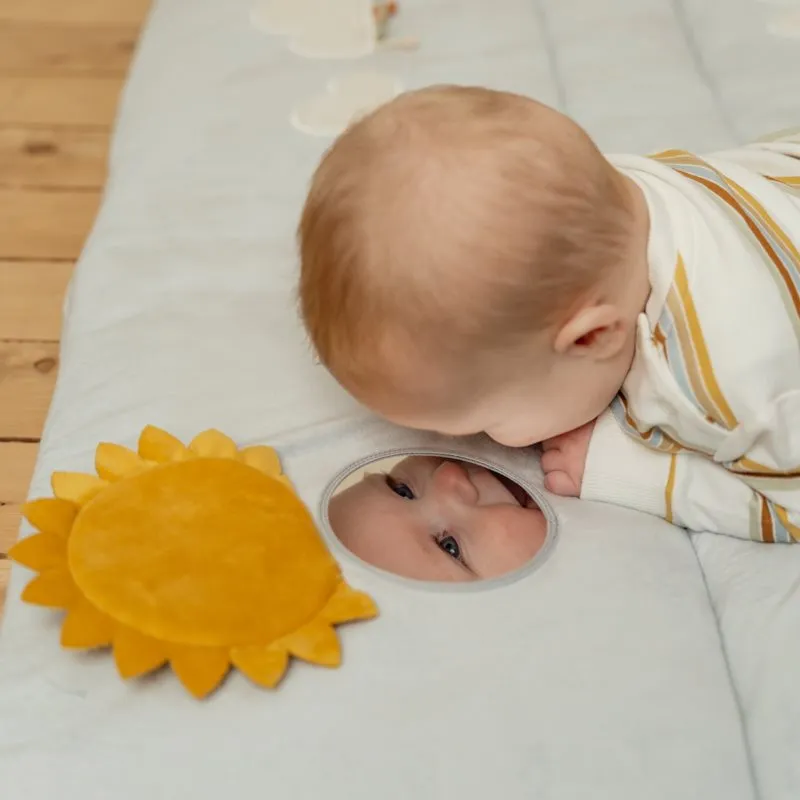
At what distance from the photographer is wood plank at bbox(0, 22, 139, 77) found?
68.0 inches

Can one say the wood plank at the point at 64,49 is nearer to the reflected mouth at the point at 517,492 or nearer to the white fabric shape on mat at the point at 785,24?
the white fabric shape on mat at the point at 785,24

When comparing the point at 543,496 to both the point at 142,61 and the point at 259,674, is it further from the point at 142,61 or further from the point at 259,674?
the point at 142,61

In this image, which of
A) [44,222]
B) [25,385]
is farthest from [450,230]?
[44,222]

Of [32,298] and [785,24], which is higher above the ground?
[785,24]

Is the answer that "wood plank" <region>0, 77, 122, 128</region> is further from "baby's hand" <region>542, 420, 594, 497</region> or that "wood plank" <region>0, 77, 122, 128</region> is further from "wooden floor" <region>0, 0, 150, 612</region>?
"baby's hand" <region>542, 420, 594, 497</region>

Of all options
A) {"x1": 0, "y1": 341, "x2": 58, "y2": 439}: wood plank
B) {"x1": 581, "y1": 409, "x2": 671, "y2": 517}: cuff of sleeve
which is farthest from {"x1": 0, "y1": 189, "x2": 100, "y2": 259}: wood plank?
{"x1": 581, "y1": 409, "x2": 671, "y2": 517}: cuff of sleeve

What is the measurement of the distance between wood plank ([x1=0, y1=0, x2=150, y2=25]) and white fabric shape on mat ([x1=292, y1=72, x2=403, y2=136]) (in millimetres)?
890

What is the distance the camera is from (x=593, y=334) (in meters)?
0.67

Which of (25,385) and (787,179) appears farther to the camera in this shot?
(25,385)

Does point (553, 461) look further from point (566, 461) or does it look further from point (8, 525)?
point (8, 525)

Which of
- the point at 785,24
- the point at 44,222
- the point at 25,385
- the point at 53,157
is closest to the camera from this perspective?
the point at 25,385

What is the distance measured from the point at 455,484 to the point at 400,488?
0.14 feet

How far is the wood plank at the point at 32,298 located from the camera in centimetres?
121

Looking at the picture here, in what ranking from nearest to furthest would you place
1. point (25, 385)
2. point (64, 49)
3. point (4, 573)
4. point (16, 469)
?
1. point (4, 573)
2. point (16, 469)
3. point (25, 385)
4. point (64, 49)
